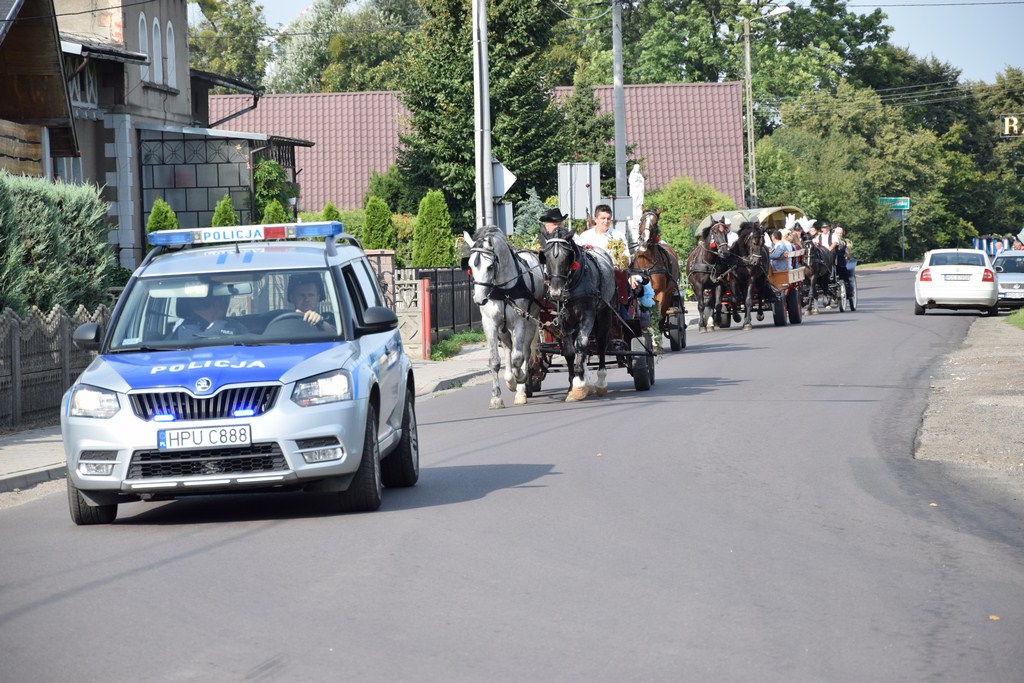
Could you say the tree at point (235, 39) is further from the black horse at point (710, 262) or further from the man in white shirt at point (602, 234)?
the man in white shirt at point (602, 234)

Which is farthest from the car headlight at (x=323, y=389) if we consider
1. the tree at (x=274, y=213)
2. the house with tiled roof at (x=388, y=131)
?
the house with tiled roof at (x=388, y=131)

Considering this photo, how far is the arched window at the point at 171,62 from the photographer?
40781mm

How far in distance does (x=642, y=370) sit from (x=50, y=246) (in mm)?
7481

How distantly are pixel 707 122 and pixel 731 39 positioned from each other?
2201cm

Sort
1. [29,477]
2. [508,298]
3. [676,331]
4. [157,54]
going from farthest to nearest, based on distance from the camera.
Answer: [157,54] < [676,331] < [508,298] < [29,477]

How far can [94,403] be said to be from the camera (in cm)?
975

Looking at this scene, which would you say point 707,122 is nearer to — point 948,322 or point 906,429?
point 948,322

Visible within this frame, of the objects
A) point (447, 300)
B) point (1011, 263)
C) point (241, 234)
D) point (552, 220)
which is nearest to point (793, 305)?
point (1011, 263)

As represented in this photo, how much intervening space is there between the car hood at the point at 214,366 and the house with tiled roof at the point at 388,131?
52.2 meters

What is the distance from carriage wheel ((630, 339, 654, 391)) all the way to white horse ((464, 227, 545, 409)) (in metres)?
1.86

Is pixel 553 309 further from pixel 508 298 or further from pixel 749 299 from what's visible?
pixel 749 299

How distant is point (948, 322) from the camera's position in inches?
1437

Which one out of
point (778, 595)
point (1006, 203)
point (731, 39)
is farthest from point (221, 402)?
point (1006, 203)

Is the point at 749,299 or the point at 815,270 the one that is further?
the point at 815,270
